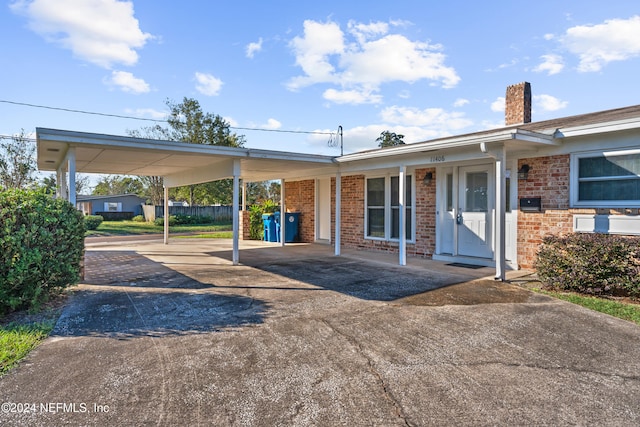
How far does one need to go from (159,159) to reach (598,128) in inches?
336

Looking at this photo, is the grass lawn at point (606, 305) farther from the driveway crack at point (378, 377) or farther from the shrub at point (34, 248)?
the shrub at point (34, 248)

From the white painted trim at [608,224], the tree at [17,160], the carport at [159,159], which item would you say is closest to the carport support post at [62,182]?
the carport at [159,159]

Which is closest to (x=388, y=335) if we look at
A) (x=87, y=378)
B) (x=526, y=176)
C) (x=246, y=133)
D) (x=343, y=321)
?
(x=343, y=321)

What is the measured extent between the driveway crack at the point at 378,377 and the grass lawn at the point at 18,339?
9.49 feet

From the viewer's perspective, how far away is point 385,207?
10.5m

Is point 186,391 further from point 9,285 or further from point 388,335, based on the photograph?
point 9,285

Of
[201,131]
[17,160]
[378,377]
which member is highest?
[201,131]

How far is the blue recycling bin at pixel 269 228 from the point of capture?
45.0 feet

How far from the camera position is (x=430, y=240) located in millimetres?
9203

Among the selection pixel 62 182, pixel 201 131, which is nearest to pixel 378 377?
pixel 62 182

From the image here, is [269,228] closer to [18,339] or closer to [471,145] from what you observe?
[471,145]

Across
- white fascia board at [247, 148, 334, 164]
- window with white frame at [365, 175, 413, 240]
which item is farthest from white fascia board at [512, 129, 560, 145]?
white fascia board at [247, 148, 334, 164]

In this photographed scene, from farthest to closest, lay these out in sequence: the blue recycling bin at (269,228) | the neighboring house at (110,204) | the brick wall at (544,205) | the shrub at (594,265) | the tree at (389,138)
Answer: the neighboring house at (110,204)
the tree at (389,138)
the blue recycling bin at (269,228)
the brick wall at (544,205)
the shrub at (594,265)

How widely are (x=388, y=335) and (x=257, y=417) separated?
Result: 6.16ft
